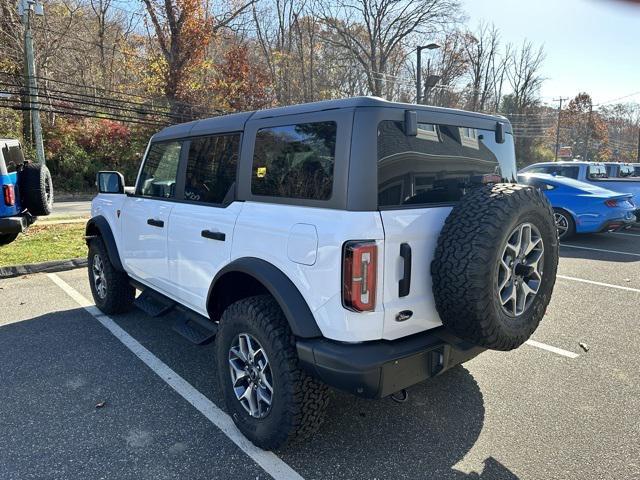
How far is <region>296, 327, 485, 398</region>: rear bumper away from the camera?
6.93 feet

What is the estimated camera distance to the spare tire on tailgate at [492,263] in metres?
2.14

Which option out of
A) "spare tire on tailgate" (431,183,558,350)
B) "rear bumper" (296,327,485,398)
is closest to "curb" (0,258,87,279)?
"rear bumper" (296,327,485,398)

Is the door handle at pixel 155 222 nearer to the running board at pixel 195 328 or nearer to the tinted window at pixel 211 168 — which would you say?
the tinted window at pixel 211 168

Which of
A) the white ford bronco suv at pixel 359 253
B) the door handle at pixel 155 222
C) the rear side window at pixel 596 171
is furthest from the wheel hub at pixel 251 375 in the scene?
the rear side window at pixel 596 171

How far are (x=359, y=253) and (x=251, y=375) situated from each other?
1.09 metres

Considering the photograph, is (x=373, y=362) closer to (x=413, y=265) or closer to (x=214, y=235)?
(x=413, y=265)

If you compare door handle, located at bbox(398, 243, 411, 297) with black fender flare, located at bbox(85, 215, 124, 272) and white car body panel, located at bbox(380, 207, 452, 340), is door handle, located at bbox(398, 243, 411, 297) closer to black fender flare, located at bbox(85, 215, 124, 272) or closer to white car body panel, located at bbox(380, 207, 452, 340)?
white car body panel, located at bbox(380, 207, 452, 340)

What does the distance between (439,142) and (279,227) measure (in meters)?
1.05

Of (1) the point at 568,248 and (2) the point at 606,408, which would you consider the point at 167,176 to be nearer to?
(2) the point at 606,408

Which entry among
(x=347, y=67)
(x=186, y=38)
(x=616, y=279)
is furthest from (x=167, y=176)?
(x=347, y=67)

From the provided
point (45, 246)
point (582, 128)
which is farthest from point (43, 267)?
point (582, 128)

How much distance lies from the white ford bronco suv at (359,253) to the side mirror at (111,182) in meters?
1.65

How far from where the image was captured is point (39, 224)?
10.4 meters

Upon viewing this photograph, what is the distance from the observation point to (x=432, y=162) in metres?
2.49
